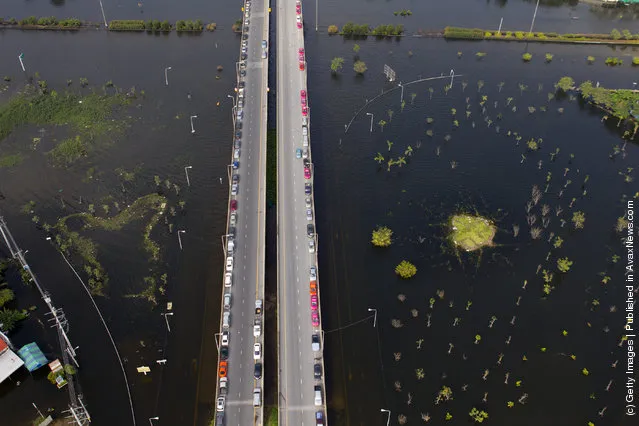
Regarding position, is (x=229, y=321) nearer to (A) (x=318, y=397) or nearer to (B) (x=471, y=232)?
(A) (x=318, y=397)

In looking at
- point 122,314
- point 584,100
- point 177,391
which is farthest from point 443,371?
point 584,100

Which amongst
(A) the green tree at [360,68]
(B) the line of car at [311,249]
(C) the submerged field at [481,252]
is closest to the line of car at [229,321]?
(B) the line of car at [311,249]

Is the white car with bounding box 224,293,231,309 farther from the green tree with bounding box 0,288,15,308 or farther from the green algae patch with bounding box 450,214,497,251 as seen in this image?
the green algae patch with bounding box 450,214,497,251

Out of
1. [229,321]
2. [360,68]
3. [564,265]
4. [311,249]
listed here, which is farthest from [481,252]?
[360,68]

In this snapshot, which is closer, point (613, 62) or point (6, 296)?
point (6, 296)

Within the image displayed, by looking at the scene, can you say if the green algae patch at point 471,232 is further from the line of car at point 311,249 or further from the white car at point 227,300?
the white car at point 227,300

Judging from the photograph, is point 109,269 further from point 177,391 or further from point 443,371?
point 443,371

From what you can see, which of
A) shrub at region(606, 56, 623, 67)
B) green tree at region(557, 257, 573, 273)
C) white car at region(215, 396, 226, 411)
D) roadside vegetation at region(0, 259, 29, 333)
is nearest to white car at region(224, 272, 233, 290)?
white car at region(215, 396, 226, 411)
